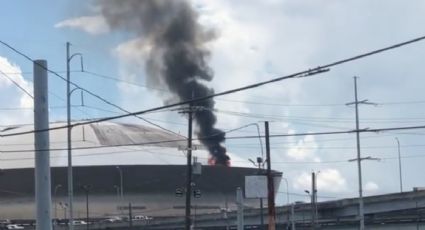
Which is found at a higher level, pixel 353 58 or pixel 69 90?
pixel 69 90

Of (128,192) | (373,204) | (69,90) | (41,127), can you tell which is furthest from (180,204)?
(41,127)

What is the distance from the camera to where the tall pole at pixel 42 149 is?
27.1 meters

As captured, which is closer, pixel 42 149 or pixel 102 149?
pixel 42 149

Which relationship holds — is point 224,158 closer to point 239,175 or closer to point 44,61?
point 239,175

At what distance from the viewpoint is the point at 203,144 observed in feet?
515

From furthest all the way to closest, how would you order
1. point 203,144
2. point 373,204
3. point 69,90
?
point 203,144
point 373,204
point 69,90

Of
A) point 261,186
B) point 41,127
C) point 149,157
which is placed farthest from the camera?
point 149,157

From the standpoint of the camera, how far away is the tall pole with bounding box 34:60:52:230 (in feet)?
89.0

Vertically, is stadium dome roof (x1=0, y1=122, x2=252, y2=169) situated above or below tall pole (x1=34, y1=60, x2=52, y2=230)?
above

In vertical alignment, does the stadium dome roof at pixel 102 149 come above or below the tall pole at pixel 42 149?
above

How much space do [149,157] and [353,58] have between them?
163 metres

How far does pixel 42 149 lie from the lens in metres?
27.4

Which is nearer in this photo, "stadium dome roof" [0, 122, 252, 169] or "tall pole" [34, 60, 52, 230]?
"tall pole" [34, 60, 52, 230]

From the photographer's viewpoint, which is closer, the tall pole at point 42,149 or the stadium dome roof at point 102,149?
the tall pole at point 42,149
